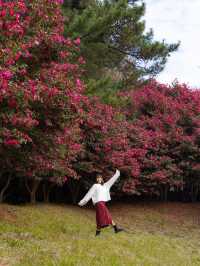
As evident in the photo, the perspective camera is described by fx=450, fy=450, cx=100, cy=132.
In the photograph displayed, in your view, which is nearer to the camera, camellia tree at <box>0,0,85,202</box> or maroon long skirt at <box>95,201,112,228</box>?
camellia tree at <box>0,0,85,202</box>

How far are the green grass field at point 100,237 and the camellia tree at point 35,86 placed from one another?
6.52 feet

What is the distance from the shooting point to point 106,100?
18.0m

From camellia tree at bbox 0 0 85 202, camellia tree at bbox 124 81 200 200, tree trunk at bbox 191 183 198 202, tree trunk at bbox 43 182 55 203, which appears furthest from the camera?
tree trunk at bbox 191 183 198 202

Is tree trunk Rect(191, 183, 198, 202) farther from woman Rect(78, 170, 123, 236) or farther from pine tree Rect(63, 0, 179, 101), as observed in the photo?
woman Rect(78, 170, 123, 236)

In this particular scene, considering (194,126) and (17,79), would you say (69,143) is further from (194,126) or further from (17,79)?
(194,126)

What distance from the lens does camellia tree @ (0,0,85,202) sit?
9.48m

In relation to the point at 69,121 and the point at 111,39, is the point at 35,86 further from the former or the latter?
the point at 111,39

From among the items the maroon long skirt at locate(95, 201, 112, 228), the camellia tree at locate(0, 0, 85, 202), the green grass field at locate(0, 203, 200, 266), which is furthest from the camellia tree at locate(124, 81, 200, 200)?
the camellia tree at locate(0, 0, 85, 202)

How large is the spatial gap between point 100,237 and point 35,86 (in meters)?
4.05

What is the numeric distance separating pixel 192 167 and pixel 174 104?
3.83m

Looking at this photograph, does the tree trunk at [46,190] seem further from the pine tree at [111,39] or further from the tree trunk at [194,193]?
the tree trunk at [194,193]

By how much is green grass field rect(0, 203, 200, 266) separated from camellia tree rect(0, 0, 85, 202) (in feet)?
6.52

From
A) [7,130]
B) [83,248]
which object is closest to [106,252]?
[83,248]

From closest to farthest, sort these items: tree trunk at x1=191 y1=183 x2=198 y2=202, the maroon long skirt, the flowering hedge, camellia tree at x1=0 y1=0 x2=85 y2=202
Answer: camellia tree at x1=0 y1=0 x2=85 y2=202 → the flowering hedge → the maroon long skirt → tree trunk at x1=191 y1=183 x2=198 y2=202
